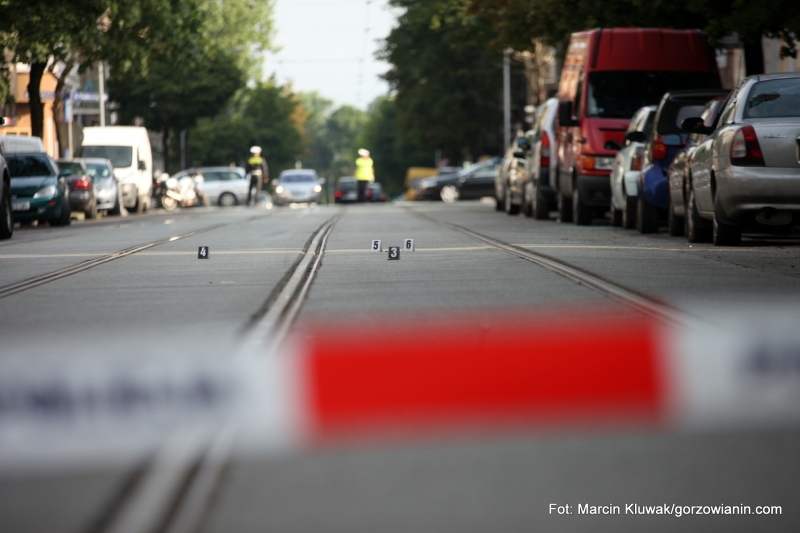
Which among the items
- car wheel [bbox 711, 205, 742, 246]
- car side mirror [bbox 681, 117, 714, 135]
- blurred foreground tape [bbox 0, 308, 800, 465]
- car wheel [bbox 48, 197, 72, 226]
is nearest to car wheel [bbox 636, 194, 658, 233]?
car side mirror [bbox 681, 117, 714, 135]

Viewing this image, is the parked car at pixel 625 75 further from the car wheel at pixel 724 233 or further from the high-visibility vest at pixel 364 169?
the high-visibility vest at pixel 364 169

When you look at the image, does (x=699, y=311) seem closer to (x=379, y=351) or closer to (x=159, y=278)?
(x=379, y=351)

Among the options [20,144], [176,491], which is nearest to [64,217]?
[20,144]

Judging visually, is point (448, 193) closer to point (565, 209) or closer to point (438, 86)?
point (438, 86)

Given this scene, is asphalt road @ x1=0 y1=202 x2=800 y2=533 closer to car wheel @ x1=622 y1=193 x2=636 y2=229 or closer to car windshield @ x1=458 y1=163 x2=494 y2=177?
car wheel @ x1=622 y1=193 x2=636 y2=229

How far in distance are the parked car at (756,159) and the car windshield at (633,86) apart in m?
7.52

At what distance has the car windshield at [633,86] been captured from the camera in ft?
74.4

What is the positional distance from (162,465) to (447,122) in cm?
6767

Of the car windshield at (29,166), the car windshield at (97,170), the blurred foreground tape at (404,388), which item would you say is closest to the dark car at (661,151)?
the blurred foreground tape at (404,388)

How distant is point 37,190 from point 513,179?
366 inches

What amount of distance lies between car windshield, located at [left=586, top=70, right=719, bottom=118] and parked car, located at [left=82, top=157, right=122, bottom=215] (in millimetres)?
17340

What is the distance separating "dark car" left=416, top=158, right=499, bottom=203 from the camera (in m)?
A: 53.9

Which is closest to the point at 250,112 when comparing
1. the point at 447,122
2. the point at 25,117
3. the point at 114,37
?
the point at 447,122

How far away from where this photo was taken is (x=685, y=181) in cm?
1662
